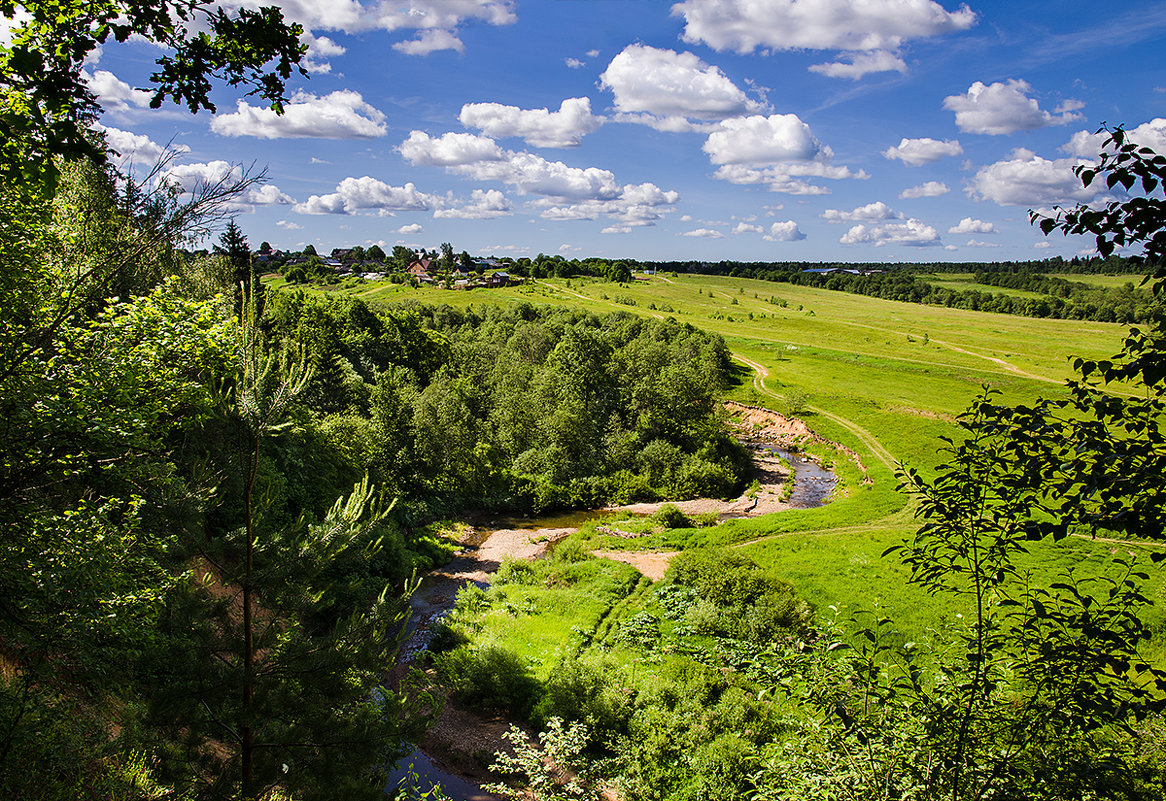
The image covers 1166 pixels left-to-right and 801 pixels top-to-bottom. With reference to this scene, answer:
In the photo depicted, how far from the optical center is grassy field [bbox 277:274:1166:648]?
28422mm

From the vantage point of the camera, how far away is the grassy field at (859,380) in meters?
28.4

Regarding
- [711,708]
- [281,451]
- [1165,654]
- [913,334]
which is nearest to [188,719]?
[711,708]

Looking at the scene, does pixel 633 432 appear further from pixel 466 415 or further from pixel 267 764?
pixel 267 764

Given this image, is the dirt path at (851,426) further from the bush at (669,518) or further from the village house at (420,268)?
the village house at (420,268)

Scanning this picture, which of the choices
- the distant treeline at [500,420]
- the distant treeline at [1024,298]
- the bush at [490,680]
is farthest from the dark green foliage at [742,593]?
the distant treeline at [1024,298]

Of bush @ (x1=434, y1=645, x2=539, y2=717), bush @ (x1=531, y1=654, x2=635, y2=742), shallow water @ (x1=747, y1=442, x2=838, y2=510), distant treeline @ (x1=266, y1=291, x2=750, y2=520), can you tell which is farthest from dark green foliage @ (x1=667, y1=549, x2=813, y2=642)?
shallow water @ (x1=747, y1=442, x2=838, y2=510)

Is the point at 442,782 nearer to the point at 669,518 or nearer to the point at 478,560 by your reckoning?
the point at 478,560

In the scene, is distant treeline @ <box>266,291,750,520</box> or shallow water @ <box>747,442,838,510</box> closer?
distant treeline @ <box>266,291,750,520</box>

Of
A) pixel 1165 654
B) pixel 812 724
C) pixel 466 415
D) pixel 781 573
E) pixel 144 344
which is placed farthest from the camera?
pixel 466 415

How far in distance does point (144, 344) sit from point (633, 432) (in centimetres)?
3841

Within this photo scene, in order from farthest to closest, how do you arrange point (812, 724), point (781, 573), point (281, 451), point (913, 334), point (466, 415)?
point (913, 334)
point (466, 415)
point (781, 573)
point (281, 451)
point (812, 724)

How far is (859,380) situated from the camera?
2835 inches

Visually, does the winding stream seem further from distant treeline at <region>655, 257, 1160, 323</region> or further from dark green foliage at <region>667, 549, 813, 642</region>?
distant treeline at <region>655, 257, 1160, 323</region>

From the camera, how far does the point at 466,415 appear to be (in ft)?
136
